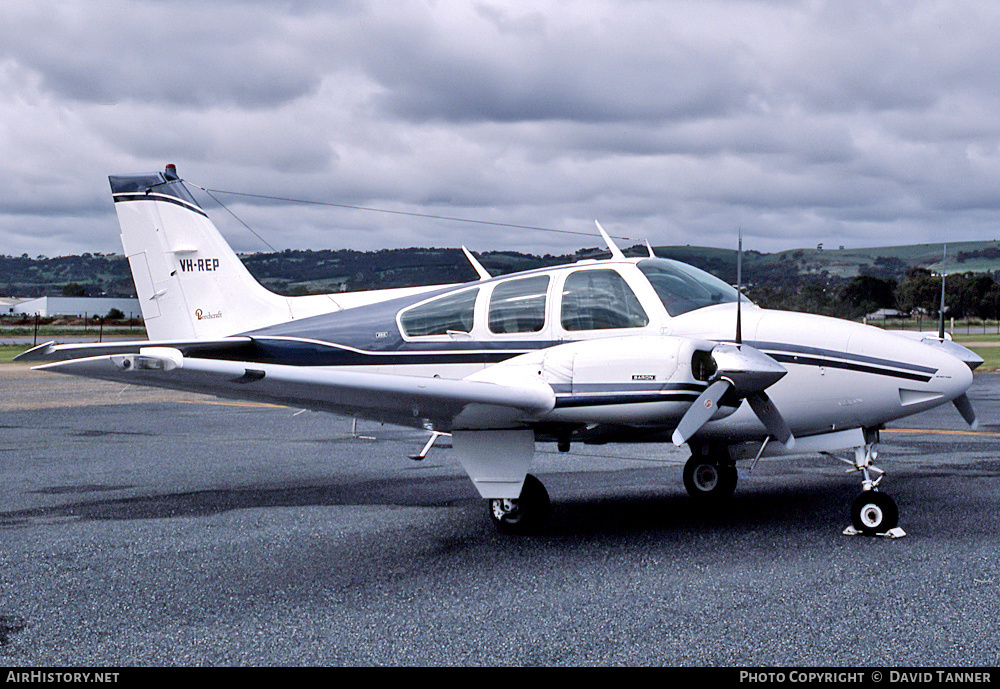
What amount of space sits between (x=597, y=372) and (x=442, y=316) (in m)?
2.12

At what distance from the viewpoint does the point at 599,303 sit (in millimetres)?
7777

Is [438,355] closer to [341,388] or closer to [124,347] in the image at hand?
[341,388]

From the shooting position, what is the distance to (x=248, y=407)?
68.6ft

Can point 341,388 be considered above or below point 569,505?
above

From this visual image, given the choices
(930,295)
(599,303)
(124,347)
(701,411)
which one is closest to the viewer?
(701,411)

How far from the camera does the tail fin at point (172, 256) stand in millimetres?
12102

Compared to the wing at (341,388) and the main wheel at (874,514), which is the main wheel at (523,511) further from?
the main wheel at (874,514)

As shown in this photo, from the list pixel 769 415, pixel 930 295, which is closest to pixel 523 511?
pixel 769 415

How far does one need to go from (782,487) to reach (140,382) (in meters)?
6.98

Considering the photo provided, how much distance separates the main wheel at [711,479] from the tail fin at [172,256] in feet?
21.9

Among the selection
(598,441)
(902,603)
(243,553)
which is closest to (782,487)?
(598,441)
